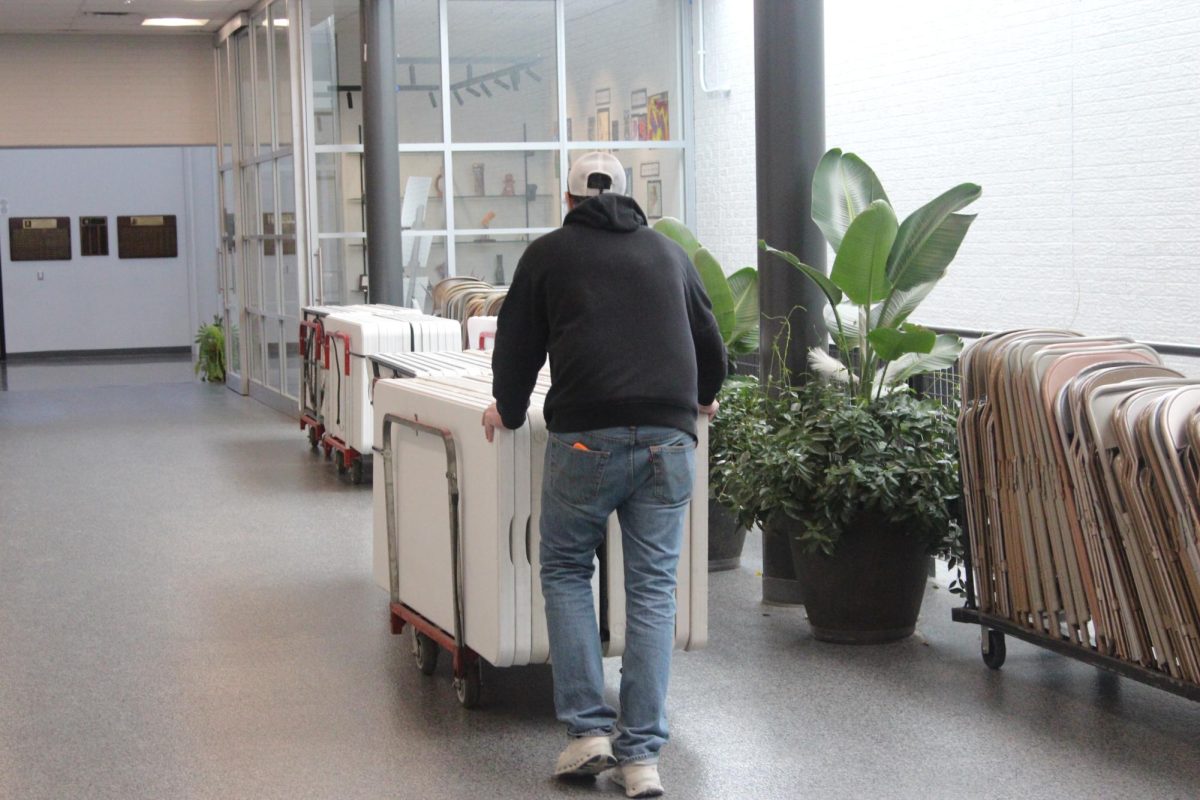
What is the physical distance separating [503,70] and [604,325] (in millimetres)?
8742

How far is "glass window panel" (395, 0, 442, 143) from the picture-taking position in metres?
11.5

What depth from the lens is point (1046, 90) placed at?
25.4 ft

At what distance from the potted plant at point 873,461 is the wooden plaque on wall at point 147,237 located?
1537 centimetres

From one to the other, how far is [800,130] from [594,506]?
7.50 feet

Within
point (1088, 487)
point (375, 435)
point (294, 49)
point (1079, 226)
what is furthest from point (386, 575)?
point (294, 49)

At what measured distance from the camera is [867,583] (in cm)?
464

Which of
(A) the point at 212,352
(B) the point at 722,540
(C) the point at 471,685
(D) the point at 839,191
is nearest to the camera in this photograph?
(C) the point at 471,685

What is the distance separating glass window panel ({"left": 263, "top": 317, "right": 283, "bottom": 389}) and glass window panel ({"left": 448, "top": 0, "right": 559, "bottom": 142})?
7.96 feet

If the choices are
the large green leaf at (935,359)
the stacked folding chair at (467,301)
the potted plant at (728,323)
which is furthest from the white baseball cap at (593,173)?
the stacked folding chair at (467,301)

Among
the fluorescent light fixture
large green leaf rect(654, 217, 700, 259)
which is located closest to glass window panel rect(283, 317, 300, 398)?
the fluorescent light fixture

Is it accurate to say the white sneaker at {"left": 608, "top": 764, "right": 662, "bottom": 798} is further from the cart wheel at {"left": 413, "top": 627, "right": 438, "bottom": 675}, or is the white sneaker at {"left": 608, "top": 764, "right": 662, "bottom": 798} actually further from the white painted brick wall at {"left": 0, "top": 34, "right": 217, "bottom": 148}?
the white painted brick wall at {"left": 0, "top": 34, "right": 217, "bottom": 148}

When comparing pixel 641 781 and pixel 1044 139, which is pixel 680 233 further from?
pixel 641 781

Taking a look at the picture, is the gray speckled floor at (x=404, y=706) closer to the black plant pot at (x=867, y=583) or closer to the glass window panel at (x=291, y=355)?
the black plant pot at (x=867, y=583)

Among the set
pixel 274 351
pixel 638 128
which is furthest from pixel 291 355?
pixel 638 128
